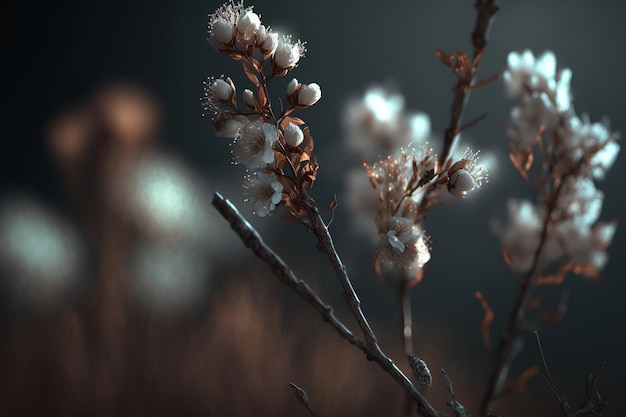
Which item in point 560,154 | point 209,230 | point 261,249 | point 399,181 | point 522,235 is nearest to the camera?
point 261,249

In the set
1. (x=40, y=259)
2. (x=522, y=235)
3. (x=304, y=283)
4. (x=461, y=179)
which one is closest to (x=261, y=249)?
(x=304, y=283)

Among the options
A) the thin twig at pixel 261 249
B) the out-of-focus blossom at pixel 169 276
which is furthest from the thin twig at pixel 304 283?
the out-of-focus blossom at pixel 169 276

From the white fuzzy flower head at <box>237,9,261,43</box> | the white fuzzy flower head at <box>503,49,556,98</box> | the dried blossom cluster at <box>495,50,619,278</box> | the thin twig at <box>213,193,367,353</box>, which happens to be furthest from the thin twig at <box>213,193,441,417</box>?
the white fuzzy flower head at <box>503,49,556,98</box>

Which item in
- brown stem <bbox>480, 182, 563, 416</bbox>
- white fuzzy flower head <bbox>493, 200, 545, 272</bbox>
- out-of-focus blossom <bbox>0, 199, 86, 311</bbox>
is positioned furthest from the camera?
out-of-focus blossom <bbox>0, 199, 86, 311</bbox>

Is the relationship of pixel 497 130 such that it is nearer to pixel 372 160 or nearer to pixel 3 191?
pixel 372 160

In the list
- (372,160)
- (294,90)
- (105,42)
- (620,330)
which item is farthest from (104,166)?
(620,330)

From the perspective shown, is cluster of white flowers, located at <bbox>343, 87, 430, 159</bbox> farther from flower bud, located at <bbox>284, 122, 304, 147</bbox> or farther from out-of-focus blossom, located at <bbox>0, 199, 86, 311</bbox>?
out-of-focus blossom, located at <bbox>0, 199, 86, 311</bbox>

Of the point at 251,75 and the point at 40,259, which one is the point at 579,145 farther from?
the point at 40,259

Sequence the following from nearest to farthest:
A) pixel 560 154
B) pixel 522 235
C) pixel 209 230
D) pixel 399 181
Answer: pixel 399 181
pixel 560 154
pixel 522 235
pixel 209 230
